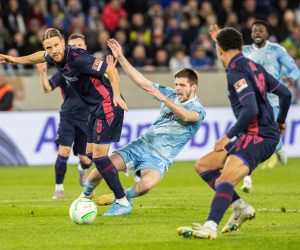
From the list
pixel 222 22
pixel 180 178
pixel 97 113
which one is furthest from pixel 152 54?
pixel 97 113

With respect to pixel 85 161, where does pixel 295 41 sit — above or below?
above

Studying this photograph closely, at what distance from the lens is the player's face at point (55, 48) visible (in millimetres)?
10492

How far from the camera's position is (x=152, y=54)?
2255 cm

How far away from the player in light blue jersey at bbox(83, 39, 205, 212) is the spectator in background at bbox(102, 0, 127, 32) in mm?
12417

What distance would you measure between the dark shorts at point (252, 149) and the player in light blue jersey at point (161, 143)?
187 cm

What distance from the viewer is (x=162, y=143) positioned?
432 inches

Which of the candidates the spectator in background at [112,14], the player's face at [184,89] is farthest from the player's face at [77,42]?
the spectator in background at [112,14]

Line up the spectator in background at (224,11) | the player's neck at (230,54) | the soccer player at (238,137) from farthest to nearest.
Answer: the spectator in background at (224,11)
the player's neck at (230,54)
the soccer player at (238,137)

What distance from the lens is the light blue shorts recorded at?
35.5 feet

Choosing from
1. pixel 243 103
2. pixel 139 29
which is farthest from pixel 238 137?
pixel 139 29

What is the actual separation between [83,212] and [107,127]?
135cm

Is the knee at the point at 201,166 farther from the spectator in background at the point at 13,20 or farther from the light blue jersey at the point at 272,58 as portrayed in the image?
the spectator in background at the point at 13,20

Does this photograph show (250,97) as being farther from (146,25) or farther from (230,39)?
(146,25)

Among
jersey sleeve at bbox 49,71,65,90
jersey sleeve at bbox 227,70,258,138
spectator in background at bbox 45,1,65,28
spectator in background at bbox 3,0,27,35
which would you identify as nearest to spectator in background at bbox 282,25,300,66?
spectator in background at bbox 45,1,65,28
